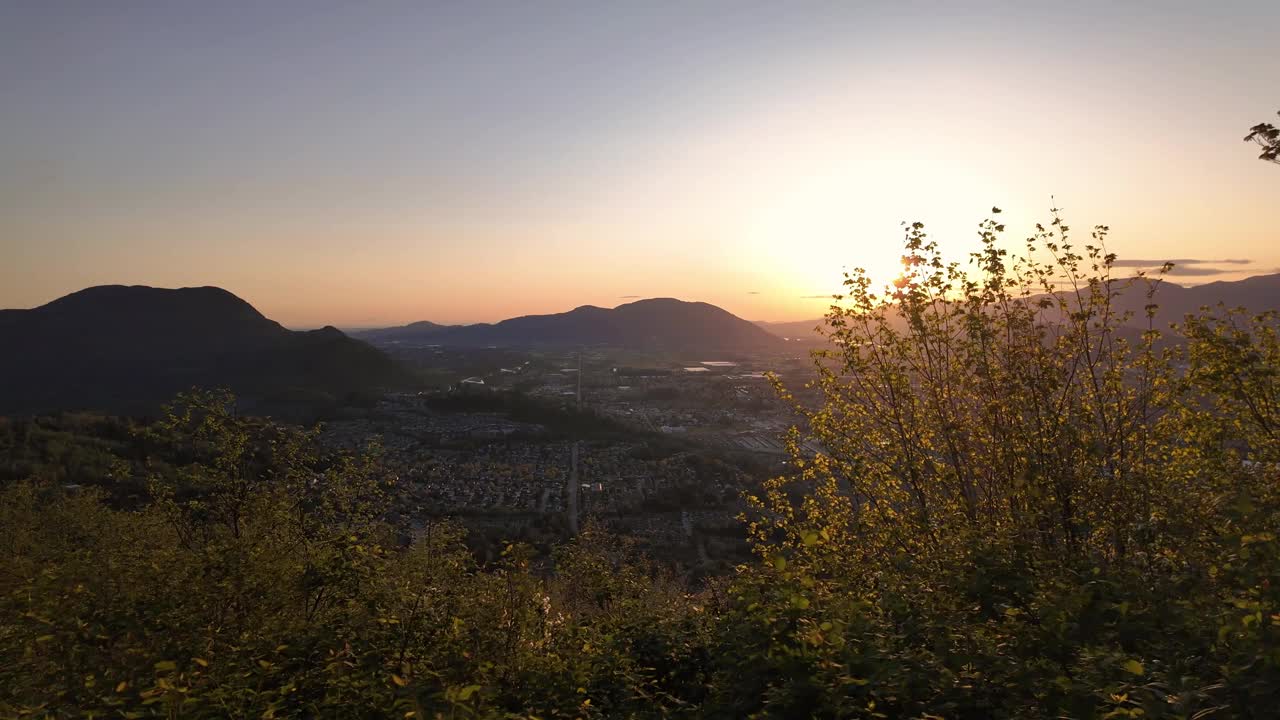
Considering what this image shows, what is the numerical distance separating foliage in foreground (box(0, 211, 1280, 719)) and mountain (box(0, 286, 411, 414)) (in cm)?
10571

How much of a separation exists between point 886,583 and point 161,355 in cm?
16836

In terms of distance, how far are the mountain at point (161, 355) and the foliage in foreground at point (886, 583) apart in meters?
106

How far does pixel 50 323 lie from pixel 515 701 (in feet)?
601

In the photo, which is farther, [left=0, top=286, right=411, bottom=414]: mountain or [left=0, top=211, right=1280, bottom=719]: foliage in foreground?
[left=0, top=286, right=411, bottom=414]: mountain

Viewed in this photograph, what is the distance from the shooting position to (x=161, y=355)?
430ft

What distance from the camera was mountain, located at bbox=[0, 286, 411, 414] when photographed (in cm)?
10575

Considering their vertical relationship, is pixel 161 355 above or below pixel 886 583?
above

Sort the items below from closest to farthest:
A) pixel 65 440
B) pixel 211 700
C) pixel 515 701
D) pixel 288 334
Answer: pixel 211 700, pixel 515 701, pixel 65 440, pixel 288 334

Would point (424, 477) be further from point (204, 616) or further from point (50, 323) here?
point (50, 323)

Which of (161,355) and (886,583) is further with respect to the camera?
(161,355)

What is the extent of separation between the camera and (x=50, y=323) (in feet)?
428

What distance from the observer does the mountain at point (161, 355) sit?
106 m

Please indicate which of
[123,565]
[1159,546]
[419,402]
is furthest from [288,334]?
[1159,546]

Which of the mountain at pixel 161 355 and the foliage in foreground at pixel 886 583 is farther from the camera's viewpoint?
the mountain at pixel 161 355
